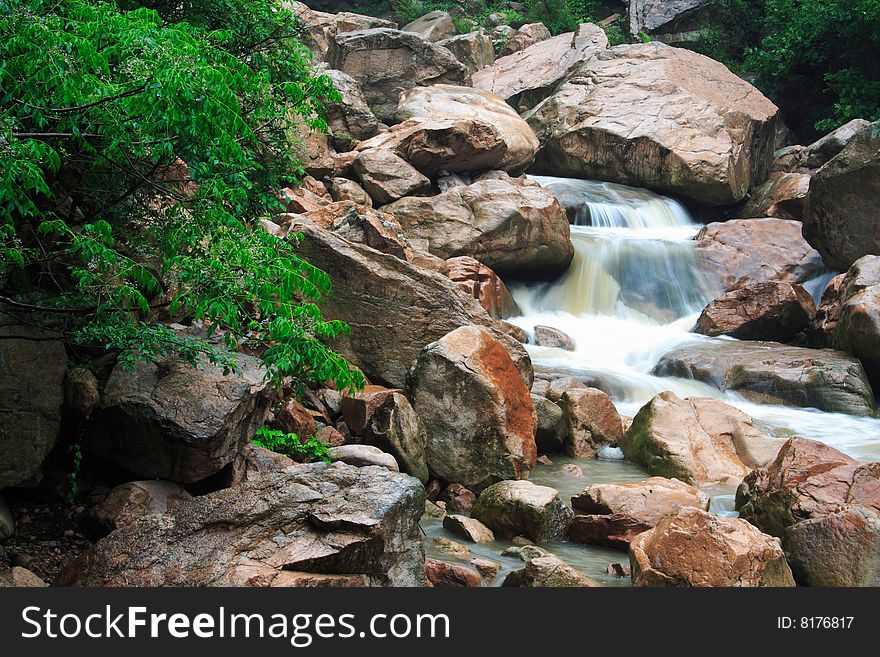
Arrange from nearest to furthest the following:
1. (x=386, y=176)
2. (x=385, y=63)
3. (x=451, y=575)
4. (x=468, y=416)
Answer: (x=451, y=575), (x=468, y=416), (x=386, y=176), (x=385, y=63)

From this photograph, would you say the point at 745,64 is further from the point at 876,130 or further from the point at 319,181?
the point at 319,181

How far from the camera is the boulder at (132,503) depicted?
5.43 metres

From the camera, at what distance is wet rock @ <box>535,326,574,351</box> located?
1509 cm

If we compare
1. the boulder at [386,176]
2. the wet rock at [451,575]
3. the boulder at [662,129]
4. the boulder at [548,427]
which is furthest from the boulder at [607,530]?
the boulder at [662,129]

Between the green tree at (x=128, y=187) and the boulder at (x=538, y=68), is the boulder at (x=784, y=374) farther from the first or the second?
the boulder at (x=538, y=68)

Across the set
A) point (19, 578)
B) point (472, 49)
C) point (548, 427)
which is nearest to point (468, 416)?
point (548, 427)

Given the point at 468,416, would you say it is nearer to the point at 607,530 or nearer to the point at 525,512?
the point at 525,512

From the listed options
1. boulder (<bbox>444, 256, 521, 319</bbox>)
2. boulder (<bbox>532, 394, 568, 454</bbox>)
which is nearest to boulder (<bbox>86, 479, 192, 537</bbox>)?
boulder (<bbox>532, 394, 568, 454</bbox>)

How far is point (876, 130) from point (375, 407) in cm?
1224

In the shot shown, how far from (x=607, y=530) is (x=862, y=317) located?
819cm

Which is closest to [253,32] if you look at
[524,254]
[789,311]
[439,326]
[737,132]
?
[439,326]

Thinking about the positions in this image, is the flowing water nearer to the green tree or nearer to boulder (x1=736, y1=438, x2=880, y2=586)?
boulder (x1=736, y1=438, x2=880, y2=586)

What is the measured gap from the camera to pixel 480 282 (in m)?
15.1

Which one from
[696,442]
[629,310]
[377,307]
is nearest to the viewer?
[696,442]
